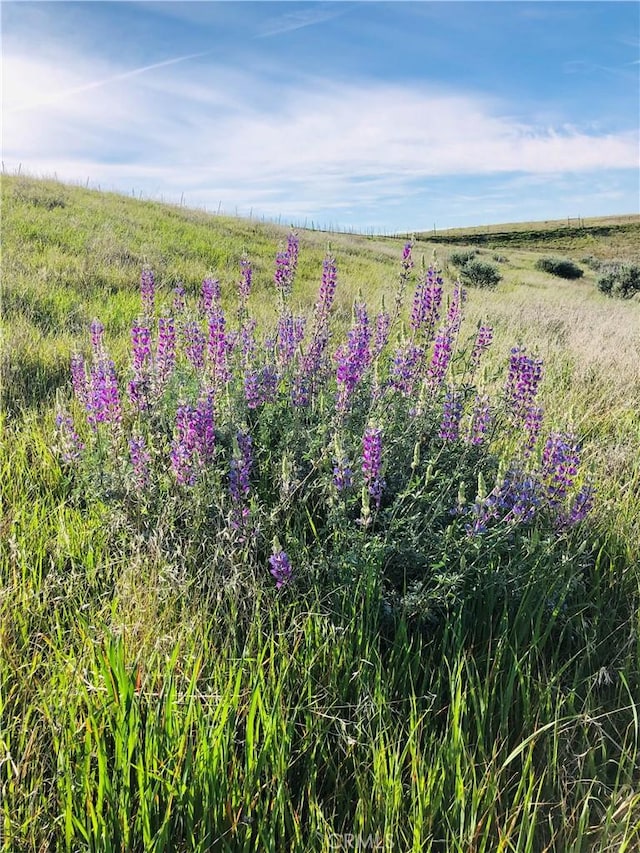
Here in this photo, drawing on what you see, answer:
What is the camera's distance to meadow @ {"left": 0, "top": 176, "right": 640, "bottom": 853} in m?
1.61

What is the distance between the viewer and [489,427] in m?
3.54

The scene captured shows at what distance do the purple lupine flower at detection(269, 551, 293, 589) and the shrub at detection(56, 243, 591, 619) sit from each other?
0.03ft

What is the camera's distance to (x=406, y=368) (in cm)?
340

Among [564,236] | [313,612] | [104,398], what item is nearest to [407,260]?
[104,398]

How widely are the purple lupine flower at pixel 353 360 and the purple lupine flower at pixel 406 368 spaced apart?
196 mm

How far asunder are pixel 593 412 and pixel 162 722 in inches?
184

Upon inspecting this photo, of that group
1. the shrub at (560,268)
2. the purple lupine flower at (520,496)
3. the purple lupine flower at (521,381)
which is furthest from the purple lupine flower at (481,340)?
the shrub at (560,268)

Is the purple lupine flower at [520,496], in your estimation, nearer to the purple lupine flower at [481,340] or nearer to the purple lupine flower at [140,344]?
the purple lupine flower at [481,340]

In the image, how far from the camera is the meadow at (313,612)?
1.61 m

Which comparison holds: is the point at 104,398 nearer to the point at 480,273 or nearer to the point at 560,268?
the point at 480,273

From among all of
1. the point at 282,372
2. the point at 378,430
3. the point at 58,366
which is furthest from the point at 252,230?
the point at 378,430

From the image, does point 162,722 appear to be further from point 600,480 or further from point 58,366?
point 58,366

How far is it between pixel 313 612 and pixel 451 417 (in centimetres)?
130

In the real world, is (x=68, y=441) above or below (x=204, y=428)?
below
